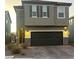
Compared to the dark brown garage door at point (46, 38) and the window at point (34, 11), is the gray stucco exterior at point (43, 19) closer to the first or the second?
the window at point (34, 11)

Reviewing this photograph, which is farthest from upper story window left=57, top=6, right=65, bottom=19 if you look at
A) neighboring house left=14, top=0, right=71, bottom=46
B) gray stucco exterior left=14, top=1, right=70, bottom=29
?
gray stucco exterior left=14, top=1, right=70, bottom=29

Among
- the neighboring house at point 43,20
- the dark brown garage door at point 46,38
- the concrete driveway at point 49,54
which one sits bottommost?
the concrete driveway at point 49,54

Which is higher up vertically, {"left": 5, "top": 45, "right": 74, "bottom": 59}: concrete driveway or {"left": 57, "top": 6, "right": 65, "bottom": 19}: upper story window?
{"left": 57, "top": 6, "right": 65, "bottom": 19}: upper story window

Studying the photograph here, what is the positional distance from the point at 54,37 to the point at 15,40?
386 cm

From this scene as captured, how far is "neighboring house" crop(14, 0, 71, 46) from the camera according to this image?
62.7 feet

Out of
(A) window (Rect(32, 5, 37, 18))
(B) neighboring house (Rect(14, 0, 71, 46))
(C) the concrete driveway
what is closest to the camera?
(C) the concrete driveway

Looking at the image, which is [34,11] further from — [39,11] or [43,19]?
[43,19]

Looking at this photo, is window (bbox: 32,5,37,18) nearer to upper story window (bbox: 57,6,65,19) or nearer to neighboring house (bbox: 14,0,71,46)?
neighboring house (bbox: 14,0,71,46)

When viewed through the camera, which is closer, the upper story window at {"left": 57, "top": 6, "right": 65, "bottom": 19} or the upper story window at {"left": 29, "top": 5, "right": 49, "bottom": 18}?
the upper story window at {"left": 29, "top": 5, "right": 49, "bottom": 18}

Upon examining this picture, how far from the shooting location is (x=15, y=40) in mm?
17500

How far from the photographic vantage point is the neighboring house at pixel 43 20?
1911cm

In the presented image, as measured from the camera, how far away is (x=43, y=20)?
19188 mm

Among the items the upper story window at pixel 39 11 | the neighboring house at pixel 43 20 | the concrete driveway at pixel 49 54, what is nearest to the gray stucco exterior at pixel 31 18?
the neighboring house at pixel 43 20

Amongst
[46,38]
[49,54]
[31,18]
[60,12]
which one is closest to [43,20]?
[31,18]
